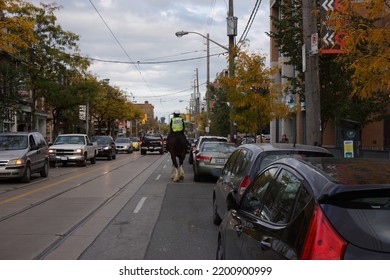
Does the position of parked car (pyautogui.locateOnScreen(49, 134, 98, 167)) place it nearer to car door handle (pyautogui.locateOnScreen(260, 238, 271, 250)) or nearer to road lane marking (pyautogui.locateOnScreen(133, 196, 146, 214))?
road lane marking (pyautogui.locateOnScreen(133, 196, 146, 214))

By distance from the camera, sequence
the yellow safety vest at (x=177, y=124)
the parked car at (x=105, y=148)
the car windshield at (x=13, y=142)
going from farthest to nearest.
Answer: the parked car at (x=105, y=148)
the car windshield at (x=13, y=142)
the yellow safety vest at (x=177, y=124)

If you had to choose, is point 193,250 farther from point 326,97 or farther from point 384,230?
point 326,97

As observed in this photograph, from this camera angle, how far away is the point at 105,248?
664 cm

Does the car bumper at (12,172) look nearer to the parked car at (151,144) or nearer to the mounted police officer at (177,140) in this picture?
the mounted police officer at (177,140)

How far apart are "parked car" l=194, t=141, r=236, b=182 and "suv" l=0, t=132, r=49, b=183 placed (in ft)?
19.2

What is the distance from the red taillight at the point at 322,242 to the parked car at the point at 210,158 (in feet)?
40.3

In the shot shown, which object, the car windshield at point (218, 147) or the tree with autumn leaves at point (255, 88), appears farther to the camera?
the tree with autumn leaves at point (255, 88)

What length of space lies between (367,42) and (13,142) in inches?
498

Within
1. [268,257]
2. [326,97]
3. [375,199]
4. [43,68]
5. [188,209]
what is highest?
[43,68]

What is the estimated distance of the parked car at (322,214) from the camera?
262cm

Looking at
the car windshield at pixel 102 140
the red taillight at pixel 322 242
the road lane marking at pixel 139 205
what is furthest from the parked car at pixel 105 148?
the red taillight at pixel 322 242

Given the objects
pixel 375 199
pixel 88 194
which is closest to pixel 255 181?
pixel 375 199

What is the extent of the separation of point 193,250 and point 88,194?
672cm

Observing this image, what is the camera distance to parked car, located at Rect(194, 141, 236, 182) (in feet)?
49.9
